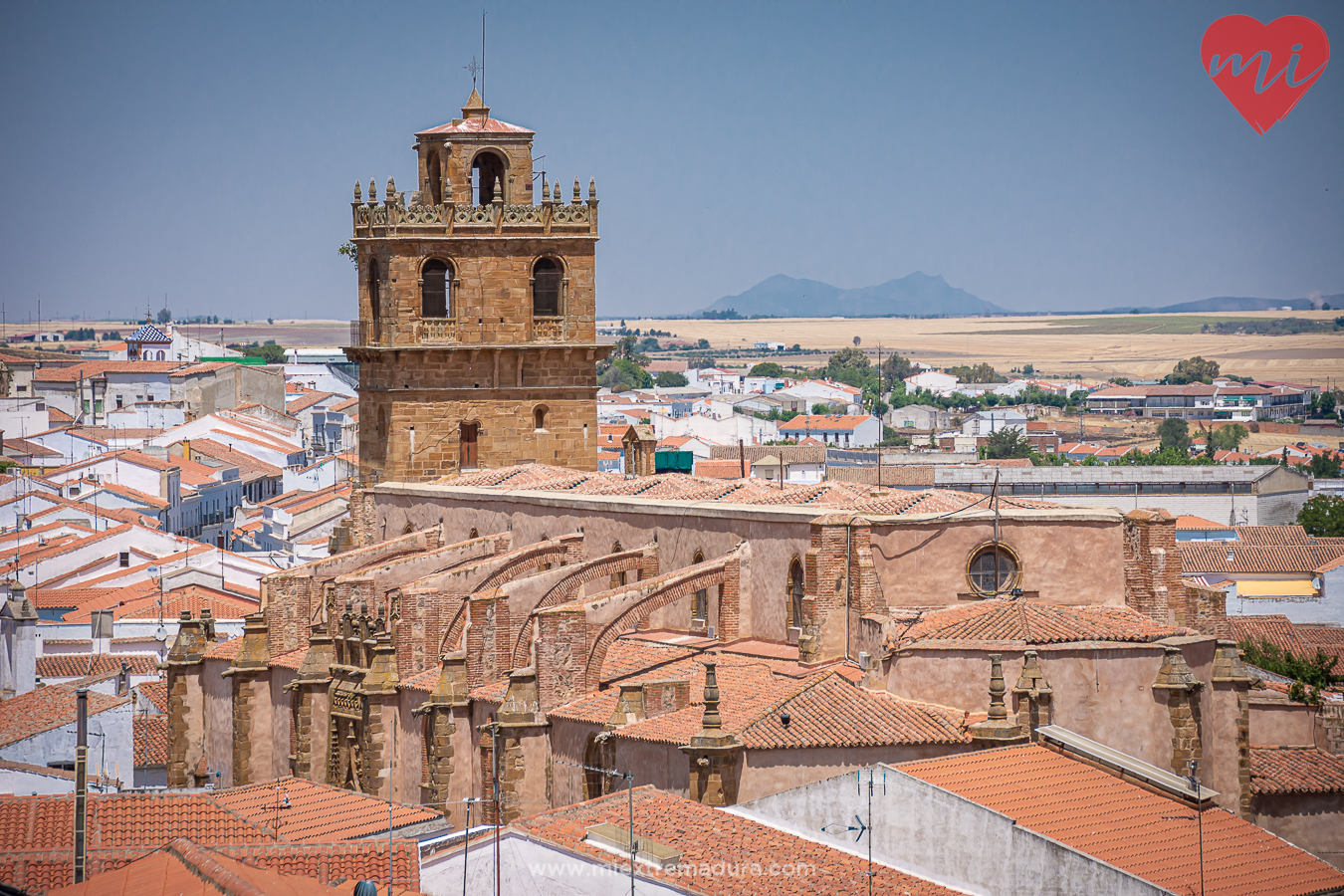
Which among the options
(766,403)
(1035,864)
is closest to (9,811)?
(1035,864)

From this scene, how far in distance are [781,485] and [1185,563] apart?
114 feet

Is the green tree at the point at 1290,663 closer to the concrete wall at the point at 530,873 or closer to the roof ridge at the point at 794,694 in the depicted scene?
the roof ridge at the point at 794,694

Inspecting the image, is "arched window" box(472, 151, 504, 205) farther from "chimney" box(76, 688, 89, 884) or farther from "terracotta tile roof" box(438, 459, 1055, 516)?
"chimney" box(76, 688, 89, 884)

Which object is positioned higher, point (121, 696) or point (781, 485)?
point (781, 485)

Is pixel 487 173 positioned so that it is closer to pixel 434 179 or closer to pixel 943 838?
pixel 434 179

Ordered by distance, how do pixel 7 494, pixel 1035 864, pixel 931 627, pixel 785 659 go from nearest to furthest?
pixel 1035 864 → pixel 931 627 → pixel 785 659 → pixel 7 494

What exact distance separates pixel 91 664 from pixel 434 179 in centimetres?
1627

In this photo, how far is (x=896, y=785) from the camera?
2558 cm

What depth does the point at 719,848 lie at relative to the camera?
24.1 metres

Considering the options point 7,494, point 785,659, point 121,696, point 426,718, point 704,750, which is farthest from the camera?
point 7,494

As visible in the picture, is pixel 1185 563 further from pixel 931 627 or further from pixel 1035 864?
pixel 1035 864

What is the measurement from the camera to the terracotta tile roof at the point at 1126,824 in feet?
83.3

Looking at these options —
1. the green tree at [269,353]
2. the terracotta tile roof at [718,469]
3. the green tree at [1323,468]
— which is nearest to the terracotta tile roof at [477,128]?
the terracotta tile roof at [718,469]

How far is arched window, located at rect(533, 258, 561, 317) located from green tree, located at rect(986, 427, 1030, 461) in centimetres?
9321
